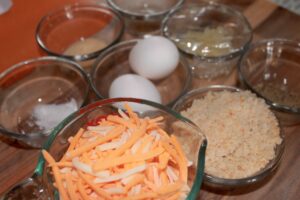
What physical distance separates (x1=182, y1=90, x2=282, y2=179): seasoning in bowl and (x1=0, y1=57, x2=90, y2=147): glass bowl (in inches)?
14.5

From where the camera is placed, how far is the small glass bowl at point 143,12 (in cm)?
149

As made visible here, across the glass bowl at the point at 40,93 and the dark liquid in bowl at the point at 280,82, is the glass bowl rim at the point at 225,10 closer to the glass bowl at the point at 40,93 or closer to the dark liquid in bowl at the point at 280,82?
the dark liquid in bowl at the point at 280,82

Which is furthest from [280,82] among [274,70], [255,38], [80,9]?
[80,9]

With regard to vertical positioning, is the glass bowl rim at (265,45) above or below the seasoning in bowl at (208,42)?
below

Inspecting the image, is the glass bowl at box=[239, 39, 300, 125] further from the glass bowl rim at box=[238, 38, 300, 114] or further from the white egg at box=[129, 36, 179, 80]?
the white egg at box=[129, 36, 179, 80]

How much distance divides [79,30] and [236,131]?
740 mm

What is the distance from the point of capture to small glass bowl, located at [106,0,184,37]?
149 centimetres

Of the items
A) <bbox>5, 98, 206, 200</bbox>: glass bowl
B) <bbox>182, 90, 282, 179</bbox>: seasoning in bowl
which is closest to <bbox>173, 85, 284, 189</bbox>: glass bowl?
<bbox>182, 90, 282, 179</bbox>: seasoning in bowl

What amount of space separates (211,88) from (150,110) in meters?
0.30

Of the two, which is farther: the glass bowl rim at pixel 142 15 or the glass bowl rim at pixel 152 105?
the glass bowl rim at pixel 142 15

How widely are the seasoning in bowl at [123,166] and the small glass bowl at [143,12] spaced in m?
0.66

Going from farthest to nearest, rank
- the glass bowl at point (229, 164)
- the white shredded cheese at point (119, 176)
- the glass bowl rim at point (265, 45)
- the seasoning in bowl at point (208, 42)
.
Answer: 1. the seasoning in bowl at point (208, 42)
2. the glass bowl rim at point (265, 45)
3. the glass bowl at point (229, 164)
4. the white shredded cheese at point (119, 176)

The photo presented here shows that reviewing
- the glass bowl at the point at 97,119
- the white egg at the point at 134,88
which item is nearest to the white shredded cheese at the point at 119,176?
the glass bowl at the point at 97,119

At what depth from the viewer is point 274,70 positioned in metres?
1.40
